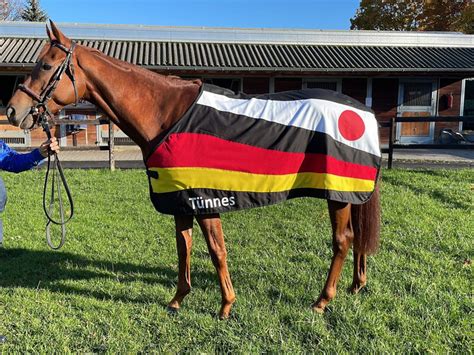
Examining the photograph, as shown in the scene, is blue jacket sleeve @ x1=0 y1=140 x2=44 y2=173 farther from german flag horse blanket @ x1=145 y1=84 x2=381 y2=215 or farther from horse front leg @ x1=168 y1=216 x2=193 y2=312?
horse front leg @ x1=168 y1=216 x2=193 y2=312

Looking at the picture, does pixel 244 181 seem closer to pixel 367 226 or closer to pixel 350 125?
→ pixel 350 125

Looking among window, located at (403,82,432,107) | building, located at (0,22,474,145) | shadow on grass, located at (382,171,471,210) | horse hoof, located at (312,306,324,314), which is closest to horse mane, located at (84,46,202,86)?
horse hoof, located at (312,306,324,314)

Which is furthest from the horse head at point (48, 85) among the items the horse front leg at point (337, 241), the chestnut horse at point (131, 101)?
the horse front leg at point (337, 241)

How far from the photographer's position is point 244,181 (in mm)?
2715

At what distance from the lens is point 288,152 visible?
276cm

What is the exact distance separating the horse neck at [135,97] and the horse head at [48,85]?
0.12 m

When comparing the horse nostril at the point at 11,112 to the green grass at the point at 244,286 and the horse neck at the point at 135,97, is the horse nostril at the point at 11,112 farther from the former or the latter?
the green grass at the point at 244,286

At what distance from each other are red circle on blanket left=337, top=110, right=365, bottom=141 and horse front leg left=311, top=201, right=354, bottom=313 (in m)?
0.51

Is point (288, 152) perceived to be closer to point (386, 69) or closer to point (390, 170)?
point (390, 170)

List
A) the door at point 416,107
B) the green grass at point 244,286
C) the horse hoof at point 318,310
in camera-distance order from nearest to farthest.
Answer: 1. the green grass at point 244,286
2. the horse hoof at point 318,310
3. the door at point 416,107

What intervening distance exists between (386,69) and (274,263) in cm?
1124

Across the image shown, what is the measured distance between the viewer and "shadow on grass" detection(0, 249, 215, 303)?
3268 mm

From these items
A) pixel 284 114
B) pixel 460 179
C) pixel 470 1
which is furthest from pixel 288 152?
pixel 470 1

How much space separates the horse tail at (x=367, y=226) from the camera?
124 inches
